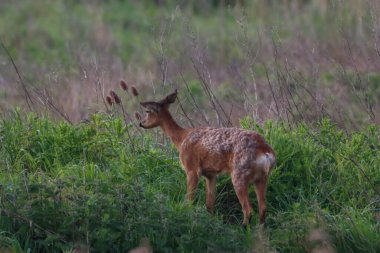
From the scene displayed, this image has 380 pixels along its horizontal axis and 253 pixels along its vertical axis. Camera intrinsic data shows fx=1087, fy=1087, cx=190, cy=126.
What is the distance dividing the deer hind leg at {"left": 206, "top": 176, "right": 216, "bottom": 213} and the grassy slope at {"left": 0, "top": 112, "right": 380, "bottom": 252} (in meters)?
0.11

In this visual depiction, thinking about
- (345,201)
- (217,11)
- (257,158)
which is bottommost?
(217,11)

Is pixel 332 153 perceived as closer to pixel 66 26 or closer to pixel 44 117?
pixel 44 117

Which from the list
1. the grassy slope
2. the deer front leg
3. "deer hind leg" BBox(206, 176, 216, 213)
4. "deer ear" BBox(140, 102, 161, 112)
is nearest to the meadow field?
the grassy slope

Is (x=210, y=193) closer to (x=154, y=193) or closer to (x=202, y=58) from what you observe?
(x=154, y=193)

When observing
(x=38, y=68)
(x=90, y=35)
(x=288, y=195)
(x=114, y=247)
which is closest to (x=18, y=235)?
(x=114, y=247)

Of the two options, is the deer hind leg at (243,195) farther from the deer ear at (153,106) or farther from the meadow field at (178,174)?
the deer ear at (153,106)

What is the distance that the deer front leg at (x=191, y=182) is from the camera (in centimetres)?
861

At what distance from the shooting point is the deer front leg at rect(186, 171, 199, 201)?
339 inches

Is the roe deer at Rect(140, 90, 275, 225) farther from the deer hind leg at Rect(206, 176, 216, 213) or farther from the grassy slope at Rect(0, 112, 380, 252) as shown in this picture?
the grassy slope at Rect(0, 112, 380, 252)

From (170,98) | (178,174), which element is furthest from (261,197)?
(170,98)

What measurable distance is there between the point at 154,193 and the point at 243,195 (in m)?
0.69

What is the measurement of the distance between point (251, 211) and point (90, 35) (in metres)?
9.69

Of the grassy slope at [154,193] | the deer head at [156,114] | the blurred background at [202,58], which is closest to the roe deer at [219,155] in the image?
the deer head at [156,114]

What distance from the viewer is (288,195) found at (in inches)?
350
